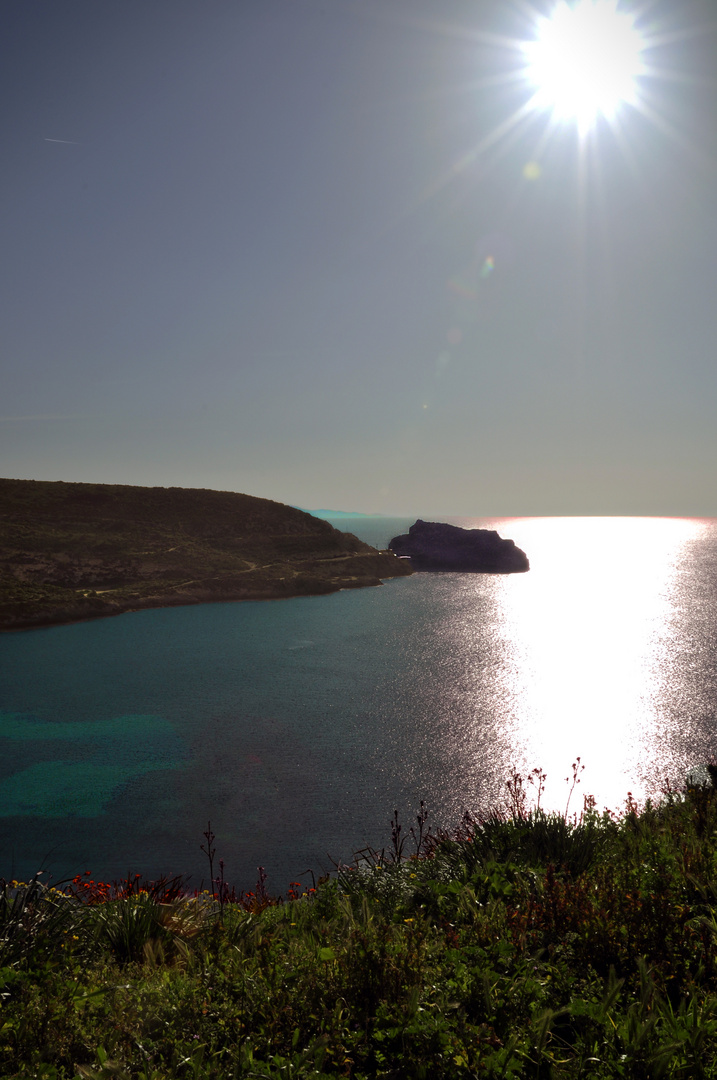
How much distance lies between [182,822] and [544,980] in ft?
49.4

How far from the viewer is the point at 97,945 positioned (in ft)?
20.2

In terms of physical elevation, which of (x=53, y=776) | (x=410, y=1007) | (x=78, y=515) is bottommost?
(x=53, y=776)

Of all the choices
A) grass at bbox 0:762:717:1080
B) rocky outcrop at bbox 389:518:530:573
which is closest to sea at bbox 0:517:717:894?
grass at bbox 0:762:717:1080

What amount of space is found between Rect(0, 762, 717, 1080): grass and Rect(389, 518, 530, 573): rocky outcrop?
374 feet

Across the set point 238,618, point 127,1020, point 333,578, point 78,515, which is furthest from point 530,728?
point 78,515

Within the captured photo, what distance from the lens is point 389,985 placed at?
4605 mm

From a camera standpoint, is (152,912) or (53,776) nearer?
(152,912)

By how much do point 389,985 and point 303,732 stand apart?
69.7 feet

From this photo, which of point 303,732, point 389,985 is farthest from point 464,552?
point 389,985

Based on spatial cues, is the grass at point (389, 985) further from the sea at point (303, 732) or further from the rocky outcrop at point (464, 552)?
the rocky outcrop at point (464, 552)

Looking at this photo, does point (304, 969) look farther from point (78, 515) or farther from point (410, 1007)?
point (78, 515)

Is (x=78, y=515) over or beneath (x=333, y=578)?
over

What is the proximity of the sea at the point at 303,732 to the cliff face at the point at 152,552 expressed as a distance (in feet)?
27.2

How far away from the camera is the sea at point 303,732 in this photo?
16.2m
